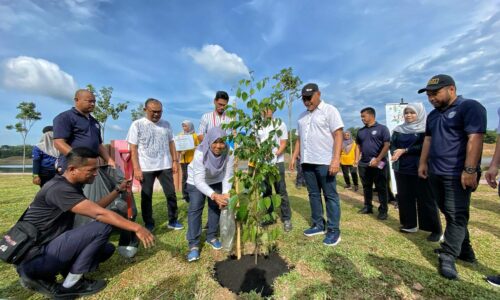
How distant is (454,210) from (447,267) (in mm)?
574

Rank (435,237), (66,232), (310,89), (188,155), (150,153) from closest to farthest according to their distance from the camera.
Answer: (66,232) → (310,89) → (435,237) → (150,153) → (188,155)

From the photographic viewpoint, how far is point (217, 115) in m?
3.94

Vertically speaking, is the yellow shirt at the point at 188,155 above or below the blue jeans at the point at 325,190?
above

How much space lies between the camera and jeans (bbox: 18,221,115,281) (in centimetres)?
210

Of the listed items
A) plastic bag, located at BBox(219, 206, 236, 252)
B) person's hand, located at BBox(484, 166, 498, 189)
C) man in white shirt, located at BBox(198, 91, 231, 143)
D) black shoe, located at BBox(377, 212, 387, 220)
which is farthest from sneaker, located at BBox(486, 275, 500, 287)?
man in white shirt, located at BBox(198, 91, 231, 143)

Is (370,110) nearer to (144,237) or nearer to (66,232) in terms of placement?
(144,237)

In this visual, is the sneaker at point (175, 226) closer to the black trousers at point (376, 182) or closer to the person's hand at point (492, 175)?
the black trousers at point (376, 182)

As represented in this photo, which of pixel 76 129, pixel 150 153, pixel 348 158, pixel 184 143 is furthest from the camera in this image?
pixel 348 158

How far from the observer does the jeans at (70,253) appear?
6.88 ft

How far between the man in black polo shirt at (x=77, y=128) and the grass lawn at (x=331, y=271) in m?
1.39

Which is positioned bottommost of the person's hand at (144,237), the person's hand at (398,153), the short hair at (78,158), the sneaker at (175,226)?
the sneaker at (175,226)

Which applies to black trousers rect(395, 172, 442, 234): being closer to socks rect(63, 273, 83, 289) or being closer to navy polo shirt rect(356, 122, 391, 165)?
navy polo shirt rect(356, 122, 391, 165)

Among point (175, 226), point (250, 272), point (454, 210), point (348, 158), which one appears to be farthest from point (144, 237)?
point (348, 158)

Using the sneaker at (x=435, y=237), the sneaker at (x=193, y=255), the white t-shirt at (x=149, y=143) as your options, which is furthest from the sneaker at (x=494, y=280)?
the white t-shirt at (x=149, y=143)
